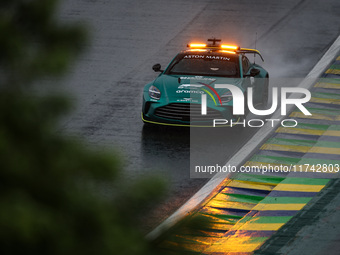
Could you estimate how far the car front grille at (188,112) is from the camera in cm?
1307

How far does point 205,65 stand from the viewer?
14602 mm

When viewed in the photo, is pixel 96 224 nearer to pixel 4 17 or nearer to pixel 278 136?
pixel 4 17

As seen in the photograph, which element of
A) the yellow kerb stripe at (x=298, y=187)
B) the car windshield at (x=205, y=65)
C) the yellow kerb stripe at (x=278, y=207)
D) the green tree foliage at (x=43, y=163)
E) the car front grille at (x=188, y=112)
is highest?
the car windshield at (x=205, y=65)

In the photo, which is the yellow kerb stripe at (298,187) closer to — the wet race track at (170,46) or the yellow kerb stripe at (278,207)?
the yellow kerb stripe at (278,207)

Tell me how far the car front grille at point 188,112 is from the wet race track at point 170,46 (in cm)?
39

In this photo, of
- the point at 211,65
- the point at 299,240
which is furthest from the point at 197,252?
the point at 211,65

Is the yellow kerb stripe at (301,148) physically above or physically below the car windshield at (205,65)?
below

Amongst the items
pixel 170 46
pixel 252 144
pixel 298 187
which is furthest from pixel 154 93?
pixel 170 46

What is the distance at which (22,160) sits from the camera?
4.43ft

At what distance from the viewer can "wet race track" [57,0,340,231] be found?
13.0 metres

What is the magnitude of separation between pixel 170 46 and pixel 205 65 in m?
7.02

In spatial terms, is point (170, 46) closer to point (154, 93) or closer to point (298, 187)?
point (154, 93)

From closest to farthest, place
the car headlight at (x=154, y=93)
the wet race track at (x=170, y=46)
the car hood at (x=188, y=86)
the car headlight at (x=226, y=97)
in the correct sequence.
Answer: the wet race track at (x=170, y=46) < the car hood at (x=188, y=86) < the car headlight at (x=226, y=97) < the car headlight at (x=154, y=93)

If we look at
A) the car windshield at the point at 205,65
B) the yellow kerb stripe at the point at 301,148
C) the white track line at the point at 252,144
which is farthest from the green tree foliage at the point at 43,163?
the car windshield at the point at 205,65
